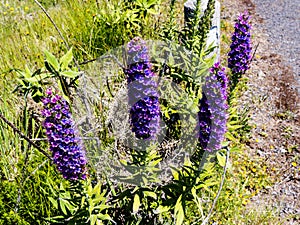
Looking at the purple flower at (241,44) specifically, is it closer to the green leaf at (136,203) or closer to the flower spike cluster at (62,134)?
the green leaf at (136,203)

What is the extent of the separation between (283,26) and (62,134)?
15.7ft

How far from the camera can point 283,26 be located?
5.86 metres

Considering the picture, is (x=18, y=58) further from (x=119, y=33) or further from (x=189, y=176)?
(x=189, y=176)

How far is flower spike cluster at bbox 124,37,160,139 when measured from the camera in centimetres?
220

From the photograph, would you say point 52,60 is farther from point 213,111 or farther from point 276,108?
point 276,108

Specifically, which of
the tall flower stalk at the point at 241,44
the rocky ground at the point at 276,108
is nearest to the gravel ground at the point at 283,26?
the rocky ground at the point at 276,108

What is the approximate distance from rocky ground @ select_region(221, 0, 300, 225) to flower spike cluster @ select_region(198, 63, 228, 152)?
1635 mm

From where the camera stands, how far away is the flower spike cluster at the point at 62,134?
2.02m

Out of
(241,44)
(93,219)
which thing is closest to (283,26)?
(241,44)

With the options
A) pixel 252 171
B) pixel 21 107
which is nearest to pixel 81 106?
pixel 21 107

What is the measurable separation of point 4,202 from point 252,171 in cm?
244

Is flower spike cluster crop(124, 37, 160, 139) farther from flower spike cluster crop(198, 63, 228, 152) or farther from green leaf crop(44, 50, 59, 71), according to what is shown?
green leaf crop(44, 50, 59, 71)

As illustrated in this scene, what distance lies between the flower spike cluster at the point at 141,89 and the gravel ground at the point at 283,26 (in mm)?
3131

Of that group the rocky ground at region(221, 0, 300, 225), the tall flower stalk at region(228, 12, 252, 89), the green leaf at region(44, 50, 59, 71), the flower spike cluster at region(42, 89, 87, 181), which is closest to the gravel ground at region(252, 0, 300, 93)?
the rocky ground at region(221, 0, 300, 225)
